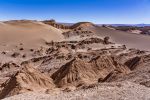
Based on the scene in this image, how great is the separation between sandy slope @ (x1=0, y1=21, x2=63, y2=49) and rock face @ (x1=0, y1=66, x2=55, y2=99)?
38744 mm

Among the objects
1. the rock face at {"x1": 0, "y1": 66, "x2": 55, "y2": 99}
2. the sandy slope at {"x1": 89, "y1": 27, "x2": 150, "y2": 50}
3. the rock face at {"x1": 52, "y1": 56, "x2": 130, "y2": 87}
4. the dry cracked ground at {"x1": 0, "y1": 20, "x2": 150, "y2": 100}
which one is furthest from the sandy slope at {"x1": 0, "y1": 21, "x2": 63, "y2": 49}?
the rock face at {"x1": 0, "y1": 66, "x2": 55, "y2": 99}

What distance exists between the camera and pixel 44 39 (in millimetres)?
82438

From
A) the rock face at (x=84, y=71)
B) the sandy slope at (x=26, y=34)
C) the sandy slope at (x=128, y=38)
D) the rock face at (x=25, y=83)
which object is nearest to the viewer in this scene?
the rock face at (x=25, y=83)

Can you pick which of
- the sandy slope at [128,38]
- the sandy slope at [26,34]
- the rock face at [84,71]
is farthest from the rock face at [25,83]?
the sandy slope at [128,38]

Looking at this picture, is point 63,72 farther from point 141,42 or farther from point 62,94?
point 141,42

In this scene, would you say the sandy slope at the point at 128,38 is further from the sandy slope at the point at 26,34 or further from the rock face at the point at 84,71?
the rock face at the point at 84,71

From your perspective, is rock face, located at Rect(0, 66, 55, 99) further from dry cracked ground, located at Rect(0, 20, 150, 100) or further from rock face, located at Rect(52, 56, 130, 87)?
rock face, located at Rect(52, 56, 130, 87)

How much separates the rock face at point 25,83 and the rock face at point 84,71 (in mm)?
1800

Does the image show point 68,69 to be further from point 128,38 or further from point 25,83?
point 128,38

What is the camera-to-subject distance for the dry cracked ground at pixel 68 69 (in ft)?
Answer: 72.2

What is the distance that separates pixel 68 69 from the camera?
38.2 meters

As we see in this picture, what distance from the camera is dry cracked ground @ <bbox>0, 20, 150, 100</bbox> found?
22000 millimetres

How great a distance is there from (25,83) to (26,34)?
193 feet

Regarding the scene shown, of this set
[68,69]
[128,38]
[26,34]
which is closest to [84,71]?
[68,69]
